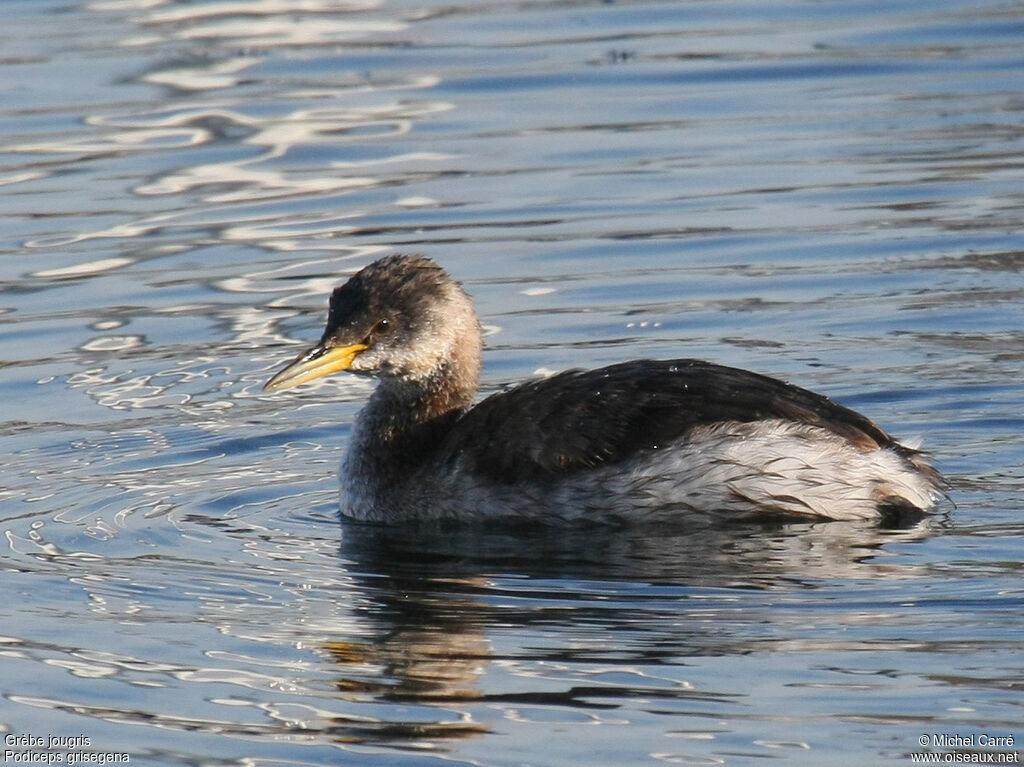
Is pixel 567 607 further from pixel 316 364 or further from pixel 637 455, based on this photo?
pixel 316 364

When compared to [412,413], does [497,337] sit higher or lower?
lower

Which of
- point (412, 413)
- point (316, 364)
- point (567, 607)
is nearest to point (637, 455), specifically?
point (567, 607)

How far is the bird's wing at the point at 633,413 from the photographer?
799 centimetres

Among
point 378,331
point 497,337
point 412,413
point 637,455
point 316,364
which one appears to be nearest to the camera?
point 637,455

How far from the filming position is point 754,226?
12664 mm

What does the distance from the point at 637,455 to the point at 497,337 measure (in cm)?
310

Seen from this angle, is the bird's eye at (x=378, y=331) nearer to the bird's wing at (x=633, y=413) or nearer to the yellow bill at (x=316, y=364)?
the yellow bill at (x=316, y=364)

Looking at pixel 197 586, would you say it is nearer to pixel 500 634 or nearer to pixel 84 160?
pixel 500 634

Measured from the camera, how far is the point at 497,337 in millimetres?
11062

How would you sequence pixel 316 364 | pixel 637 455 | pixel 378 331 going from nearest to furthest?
pixel 637 455
pixel 316 364
pixel 378 331

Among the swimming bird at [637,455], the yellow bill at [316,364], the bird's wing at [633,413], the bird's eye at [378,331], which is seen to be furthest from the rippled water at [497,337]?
the bird's eye at [378,331]

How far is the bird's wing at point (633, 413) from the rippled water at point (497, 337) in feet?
1.10

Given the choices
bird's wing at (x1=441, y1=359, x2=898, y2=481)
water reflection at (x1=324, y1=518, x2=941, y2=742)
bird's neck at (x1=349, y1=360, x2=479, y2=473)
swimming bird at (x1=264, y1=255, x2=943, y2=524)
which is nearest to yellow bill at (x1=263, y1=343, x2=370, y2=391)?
swimming bird at (x1=264, y1=255, x2=943, y2=524)

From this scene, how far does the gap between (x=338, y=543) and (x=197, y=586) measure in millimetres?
859
